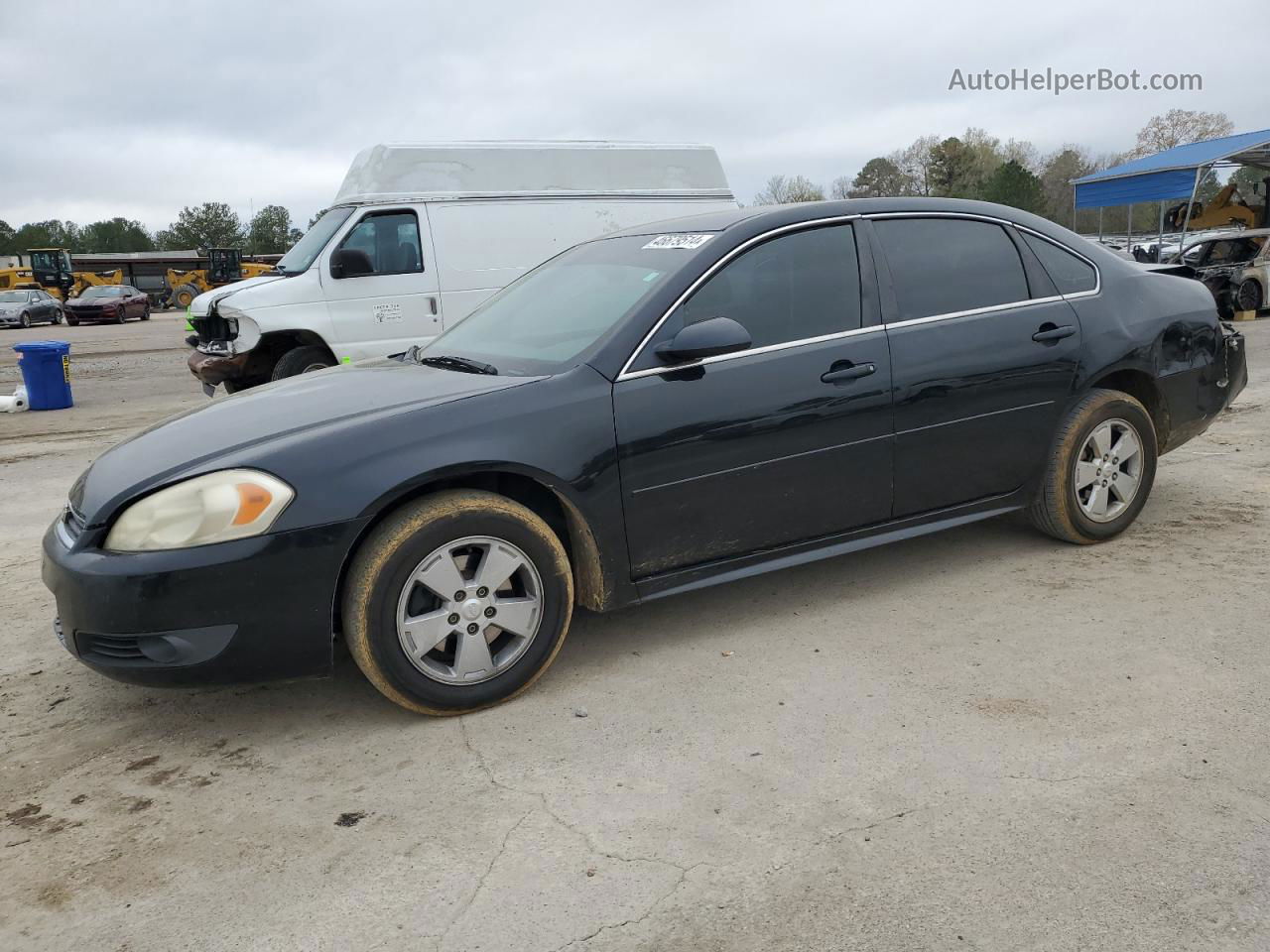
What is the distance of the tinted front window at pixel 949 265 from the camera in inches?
168

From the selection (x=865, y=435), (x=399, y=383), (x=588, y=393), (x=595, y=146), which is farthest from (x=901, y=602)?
(x=595, y=146)

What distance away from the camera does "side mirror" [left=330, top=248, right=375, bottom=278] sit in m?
9.45

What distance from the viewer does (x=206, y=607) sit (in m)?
3.07

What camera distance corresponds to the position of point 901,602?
4.25 meters

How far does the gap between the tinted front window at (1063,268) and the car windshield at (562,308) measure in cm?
176

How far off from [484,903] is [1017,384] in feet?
10.2

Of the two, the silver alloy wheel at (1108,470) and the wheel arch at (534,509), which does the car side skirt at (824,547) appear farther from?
the silver alloy wheel at (1108,470)

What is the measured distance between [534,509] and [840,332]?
1403 millimetres

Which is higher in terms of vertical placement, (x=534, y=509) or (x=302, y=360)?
(x=302, y=360)

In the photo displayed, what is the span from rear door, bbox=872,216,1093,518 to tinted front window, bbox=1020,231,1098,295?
0.05 meters

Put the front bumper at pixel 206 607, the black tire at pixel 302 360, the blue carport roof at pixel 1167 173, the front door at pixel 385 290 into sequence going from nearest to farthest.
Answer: the front bumper at pixel 206 607 < the black tire at pixel 302 360 < the front door at pixel 385 290 < the blue carport roof at pixel 1167 173

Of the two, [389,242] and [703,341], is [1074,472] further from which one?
[389,242]

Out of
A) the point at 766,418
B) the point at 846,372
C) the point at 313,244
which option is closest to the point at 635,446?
the point at 766,418

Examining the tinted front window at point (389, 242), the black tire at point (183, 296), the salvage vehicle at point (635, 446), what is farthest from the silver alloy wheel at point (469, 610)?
the black tire at point (183, 296)
